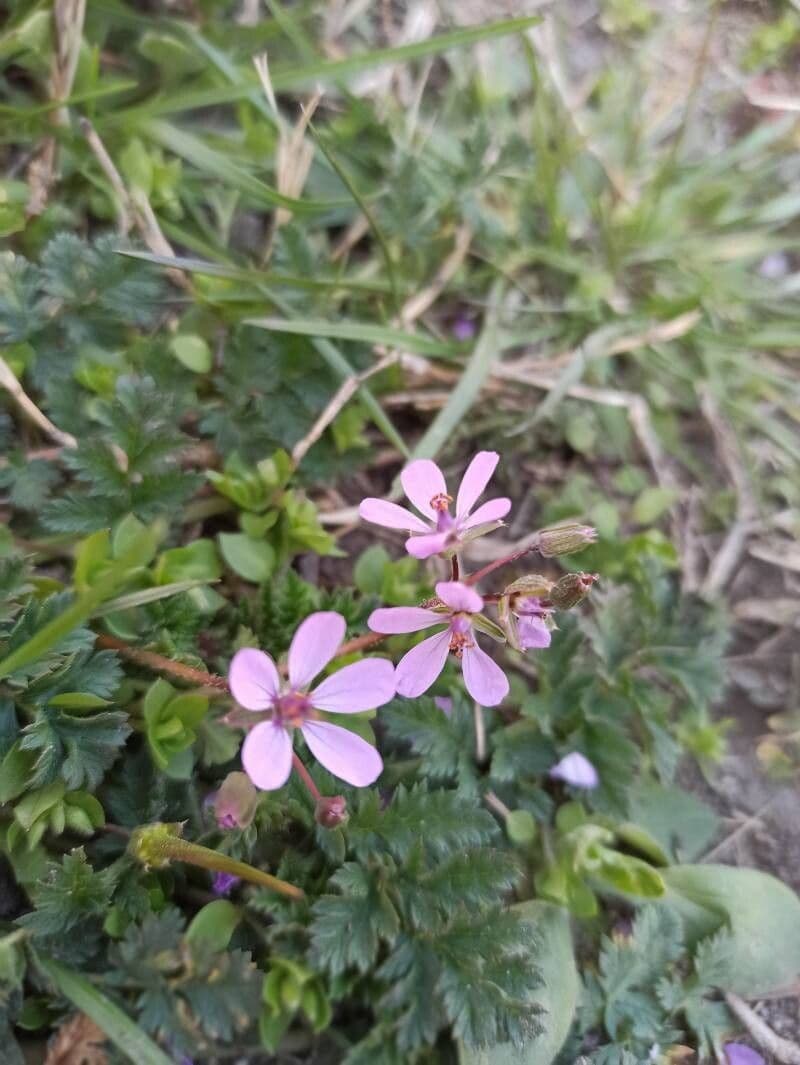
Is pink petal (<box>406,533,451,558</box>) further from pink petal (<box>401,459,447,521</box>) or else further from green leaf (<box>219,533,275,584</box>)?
green leaf (<box>219,533,275,584</box>)

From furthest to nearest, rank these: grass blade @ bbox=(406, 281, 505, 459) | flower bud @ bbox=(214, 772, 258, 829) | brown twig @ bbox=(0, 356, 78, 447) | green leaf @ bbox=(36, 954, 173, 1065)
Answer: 1. grass blade @ bbox=(406, 281, 505, 459)
2. brown twig @ bbox=(0, 356, 78, 447)
3. green leaf @ bbox=(36, 954, 173, 1065)
4. flower bud @ bbox=(214, 772, 258, 829)

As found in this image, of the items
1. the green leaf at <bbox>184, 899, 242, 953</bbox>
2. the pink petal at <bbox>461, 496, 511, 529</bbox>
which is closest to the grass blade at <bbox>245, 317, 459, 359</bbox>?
the pink petal at <bbox>461, 496, 511, 529</bbox>

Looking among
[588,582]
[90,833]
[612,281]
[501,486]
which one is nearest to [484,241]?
[612,281]

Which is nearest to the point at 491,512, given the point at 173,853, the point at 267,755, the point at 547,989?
the point at 267,755

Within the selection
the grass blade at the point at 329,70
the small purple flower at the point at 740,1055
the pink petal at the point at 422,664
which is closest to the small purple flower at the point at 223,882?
the pink petal at the point at 422,664

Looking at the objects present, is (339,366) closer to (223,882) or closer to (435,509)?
(435,509)

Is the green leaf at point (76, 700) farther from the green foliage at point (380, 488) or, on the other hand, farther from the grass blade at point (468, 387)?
the grass blade at point (468, 387)
